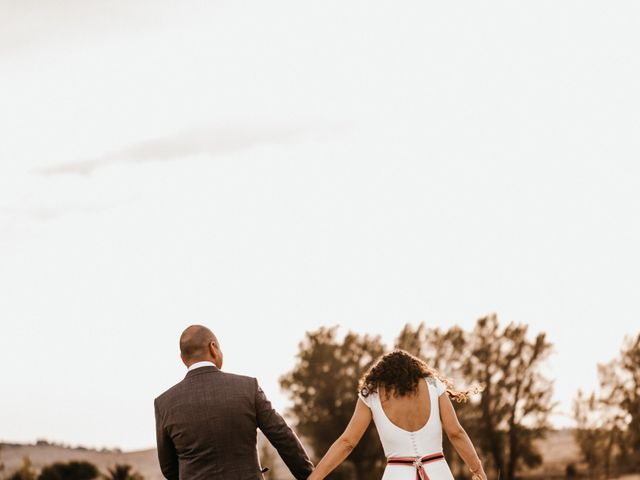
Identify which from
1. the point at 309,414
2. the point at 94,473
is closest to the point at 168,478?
the point at 309,414

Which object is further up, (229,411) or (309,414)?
(309,414)

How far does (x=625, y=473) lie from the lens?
6681cm

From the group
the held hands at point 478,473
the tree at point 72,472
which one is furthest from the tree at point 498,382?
the held hands at point 478,473

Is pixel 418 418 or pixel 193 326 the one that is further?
pixel 418 418

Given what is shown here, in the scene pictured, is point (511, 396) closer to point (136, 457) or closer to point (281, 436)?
point (136, 457)

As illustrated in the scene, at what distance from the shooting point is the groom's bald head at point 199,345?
24.1 feet

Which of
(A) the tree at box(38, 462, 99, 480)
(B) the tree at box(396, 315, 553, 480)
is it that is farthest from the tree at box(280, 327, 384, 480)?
(A) the tree at box(38, 462, 99, 480)

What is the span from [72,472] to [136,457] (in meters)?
6.59

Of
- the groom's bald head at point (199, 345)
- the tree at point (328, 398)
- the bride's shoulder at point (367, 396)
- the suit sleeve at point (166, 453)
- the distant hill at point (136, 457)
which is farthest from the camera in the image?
the distant hill at point (136, 457)

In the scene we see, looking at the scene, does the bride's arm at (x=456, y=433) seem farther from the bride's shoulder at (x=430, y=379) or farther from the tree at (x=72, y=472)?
the tree at (x=72, y=472)

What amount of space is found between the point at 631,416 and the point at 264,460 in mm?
24196

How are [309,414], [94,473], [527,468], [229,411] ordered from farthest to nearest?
[94,473] < [527,468] < [309,414] < [229,411]

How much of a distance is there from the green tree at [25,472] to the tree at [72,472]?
1.57m

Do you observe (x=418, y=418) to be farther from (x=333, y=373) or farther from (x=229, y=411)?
(x=333, y=373)
